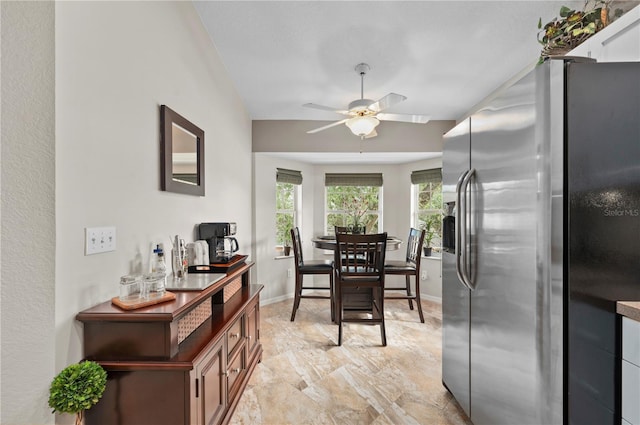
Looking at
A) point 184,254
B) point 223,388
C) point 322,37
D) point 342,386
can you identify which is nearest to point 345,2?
point 322,37

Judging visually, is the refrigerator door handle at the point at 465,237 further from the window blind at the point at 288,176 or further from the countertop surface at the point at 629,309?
the window blind at the point at 288,176

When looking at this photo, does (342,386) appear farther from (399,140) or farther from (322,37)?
(399,140)

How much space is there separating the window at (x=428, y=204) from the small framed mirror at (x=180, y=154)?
3379 mm

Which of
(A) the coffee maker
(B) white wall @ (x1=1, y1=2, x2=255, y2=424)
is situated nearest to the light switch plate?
(B) white wall @ (x1=1, y1=2, x2=255, y2=424)

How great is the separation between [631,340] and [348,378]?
67.2 inches

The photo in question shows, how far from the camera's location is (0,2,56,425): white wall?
0.97 metres

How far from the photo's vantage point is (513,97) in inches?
51.1

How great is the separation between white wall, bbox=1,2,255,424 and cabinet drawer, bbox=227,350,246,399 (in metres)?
0.84

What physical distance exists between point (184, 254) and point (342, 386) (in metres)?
1.44

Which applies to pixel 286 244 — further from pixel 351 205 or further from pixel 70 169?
pixel 70 169

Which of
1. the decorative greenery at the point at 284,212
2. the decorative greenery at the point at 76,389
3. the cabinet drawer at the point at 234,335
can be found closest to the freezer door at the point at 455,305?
Answer: the cabinet drawer at the point at 234,335

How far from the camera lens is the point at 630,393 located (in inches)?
41.0

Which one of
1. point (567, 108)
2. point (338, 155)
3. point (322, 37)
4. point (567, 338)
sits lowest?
point (567, 338)

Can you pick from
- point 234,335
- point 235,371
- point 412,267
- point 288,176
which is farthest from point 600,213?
→ point 288,176
